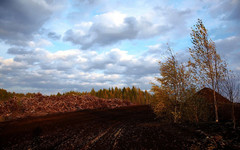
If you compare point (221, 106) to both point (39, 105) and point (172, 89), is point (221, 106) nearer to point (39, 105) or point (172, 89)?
point (172, 89)

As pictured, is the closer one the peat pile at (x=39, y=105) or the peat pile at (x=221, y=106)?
the peat pile at (x=221, y=106)

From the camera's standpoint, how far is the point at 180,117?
1548 centimetres

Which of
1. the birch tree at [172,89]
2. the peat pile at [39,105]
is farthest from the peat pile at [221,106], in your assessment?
the peat pile at [39,105]

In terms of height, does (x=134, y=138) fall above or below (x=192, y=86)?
below

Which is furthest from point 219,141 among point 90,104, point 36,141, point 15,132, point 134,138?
point 90,104

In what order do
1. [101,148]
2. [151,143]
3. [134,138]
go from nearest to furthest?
[101,148] < [151,143] < [134,138]

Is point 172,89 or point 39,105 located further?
point 39,105

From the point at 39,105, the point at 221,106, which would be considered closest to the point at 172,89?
the point at 221,106

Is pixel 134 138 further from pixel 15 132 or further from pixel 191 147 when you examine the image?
pixel 15 132

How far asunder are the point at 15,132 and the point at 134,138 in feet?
32.4

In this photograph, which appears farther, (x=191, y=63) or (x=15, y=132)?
(x=191, y=63)

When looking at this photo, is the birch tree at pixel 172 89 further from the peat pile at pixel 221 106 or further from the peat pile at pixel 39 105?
the peat pile at pixel 39 105

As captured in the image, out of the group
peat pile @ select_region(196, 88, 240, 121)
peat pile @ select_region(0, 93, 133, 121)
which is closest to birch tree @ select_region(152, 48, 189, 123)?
peat pile @ select_region(196, 88, 240, 121)

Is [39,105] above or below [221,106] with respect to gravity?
below
